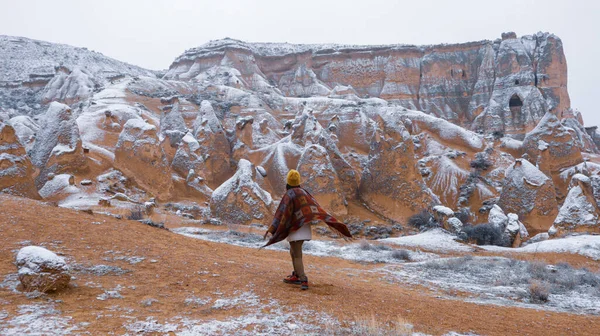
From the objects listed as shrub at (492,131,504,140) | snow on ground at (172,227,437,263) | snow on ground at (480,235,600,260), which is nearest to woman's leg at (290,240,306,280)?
snow on ground at (172,227,437,263)

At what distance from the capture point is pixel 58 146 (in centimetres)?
1708

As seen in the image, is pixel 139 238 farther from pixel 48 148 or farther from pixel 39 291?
pixel 48 148

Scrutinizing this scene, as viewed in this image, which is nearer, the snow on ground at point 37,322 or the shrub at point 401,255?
the snow on ground at point 37,322

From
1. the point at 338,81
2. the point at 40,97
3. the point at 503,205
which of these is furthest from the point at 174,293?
the point at 338,81

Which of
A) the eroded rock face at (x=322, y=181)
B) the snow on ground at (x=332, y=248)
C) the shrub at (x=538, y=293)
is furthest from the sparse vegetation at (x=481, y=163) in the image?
the shrub at (x=538, y=293)

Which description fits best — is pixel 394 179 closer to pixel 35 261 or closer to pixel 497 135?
pixel 35 261

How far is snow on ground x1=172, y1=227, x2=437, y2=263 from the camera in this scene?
1089 centimetres

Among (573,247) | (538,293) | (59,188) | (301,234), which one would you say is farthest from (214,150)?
(538,293)

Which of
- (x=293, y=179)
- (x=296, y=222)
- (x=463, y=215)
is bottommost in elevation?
(x=463, y=215)

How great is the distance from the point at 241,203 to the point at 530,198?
47.1ft

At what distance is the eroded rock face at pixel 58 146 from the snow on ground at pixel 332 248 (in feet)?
25.0

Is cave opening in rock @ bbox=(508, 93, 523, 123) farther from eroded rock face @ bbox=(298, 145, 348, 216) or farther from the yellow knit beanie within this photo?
the yellow knit beanie

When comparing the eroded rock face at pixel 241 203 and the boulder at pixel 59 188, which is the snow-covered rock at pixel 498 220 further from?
the boulder at pixel 59 188

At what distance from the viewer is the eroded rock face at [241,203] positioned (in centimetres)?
1673
